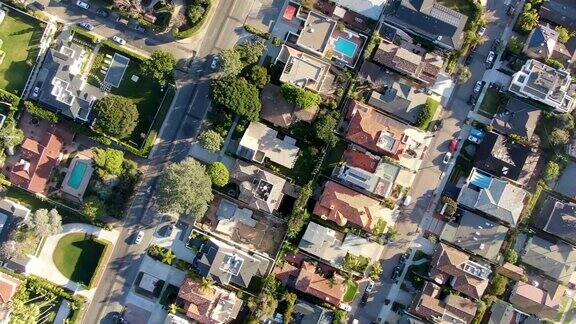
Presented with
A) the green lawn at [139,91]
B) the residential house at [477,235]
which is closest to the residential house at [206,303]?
the green lawn at [139,91]

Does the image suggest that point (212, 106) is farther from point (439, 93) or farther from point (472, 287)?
point (472, 287)

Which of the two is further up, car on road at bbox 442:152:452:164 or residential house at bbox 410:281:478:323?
car on road at bbox 442:152:452:164

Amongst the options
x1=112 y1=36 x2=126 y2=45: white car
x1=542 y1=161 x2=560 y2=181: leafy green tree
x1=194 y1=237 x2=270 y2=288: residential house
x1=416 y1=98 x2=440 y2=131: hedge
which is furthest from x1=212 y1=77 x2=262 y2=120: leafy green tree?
x1=542 y1=161 x2=560 y2=181: leafy green tree

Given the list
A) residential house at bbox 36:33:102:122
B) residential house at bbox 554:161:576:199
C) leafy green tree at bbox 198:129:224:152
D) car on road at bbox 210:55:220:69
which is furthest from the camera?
residential house at bbox 554:161:576:199

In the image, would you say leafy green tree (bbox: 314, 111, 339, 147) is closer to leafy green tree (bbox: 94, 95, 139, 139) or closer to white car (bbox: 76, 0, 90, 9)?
leafy green tree (bbox: 94, 95, 139, 139)

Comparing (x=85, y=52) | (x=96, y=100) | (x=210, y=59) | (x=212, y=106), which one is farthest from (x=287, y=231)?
(x=85, y=52)

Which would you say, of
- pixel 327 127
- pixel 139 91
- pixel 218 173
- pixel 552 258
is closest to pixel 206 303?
pixel 218 173

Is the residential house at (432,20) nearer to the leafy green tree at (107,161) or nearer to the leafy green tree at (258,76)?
the leafy green tree at (258,76)

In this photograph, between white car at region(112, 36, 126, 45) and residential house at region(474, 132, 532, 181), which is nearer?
residential house at region(474, 132, 532, 181)
